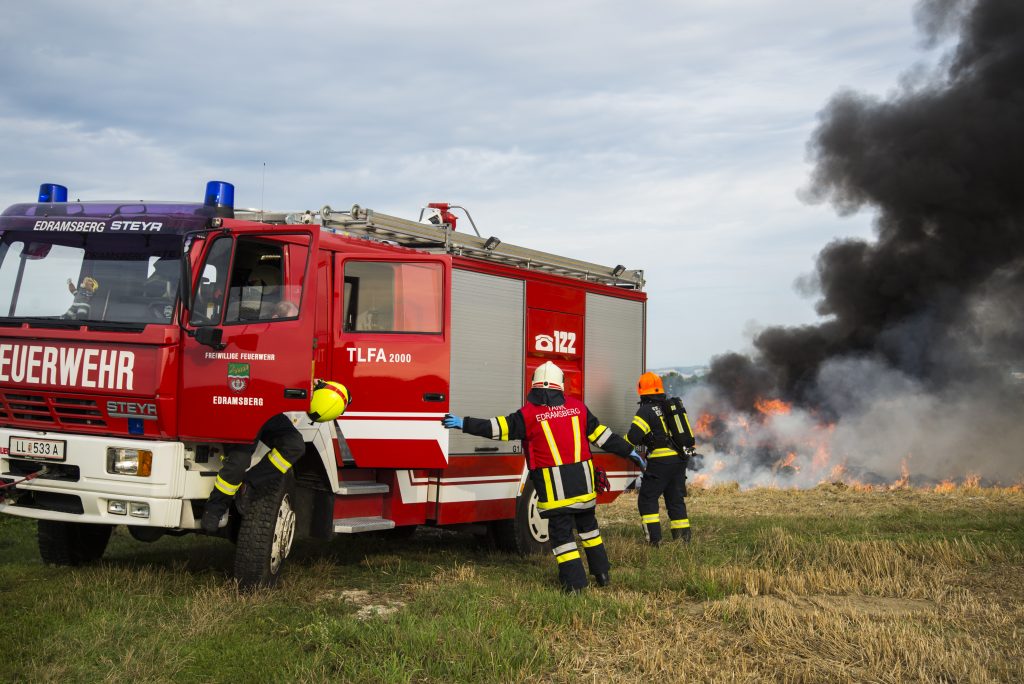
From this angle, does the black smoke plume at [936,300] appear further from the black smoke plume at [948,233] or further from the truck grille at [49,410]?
the truck grille at [49,410]

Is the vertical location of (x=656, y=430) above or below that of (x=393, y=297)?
below

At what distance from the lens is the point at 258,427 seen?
22.6ft

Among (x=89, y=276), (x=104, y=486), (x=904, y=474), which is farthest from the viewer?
(x=904, y=474)

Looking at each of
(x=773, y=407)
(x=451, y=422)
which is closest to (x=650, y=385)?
(x=451, y=422)

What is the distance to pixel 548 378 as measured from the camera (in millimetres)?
7406

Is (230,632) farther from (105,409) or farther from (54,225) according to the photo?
(54,225)

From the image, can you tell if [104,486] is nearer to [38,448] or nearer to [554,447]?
[38,448]

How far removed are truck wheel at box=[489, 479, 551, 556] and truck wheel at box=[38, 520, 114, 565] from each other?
11.4ft

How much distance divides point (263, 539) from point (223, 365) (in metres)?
1.26

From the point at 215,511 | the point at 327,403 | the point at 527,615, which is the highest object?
the point at 327,403

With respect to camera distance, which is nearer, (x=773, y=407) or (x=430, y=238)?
(x=430, y=238)

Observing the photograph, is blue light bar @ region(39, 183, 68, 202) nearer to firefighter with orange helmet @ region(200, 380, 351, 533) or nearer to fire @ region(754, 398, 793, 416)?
firefighter with orange helmet @ region(200, 380, 351, 533)

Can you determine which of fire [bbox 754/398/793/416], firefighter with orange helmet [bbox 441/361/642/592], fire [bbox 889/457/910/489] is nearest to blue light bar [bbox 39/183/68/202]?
firefighter with orange helmet [bbox 441/361/642/592]

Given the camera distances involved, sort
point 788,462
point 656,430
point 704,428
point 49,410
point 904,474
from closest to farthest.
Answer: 1. point 49,410
2. point 656,430
3. point 904,474
4. point 788,462
5. point 704,428
